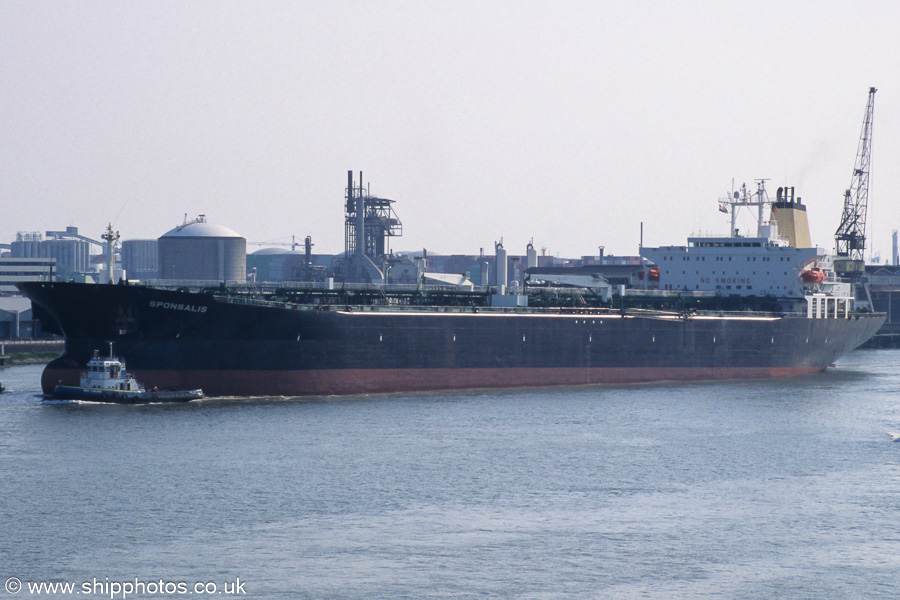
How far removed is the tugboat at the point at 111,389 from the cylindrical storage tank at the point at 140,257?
102954 mm

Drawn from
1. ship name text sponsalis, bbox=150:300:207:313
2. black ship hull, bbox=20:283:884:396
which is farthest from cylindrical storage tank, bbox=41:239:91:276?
ship name text sponsalis, bbox=150:300:207:313

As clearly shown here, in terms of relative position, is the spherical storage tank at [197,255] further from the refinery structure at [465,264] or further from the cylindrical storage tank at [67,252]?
the cylindrical storage tank at [67,252]

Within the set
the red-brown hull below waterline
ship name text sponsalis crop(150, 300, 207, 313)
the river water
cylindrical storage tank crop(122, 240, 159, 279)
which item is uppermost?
cylindrical storage tank crop(122, 240, 159, 279)

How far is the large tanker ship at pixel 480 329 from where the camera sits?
35.1 meters

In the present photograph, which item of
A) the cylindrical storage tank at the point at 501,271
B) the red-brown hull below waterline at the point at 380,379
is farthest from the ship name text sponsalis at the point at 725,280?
the cylindrical storage tank at the point at 501,271

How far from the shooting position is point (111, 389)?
3391cm

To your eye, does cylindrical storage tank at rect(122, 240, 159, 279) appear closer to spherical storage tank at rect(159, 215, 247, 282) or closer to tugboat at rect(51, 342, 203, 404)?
spherical storage tank at rect(159, 215, 247, 282)

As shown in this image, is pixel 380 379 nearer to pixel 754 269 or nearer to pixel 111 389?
pixel 111 389

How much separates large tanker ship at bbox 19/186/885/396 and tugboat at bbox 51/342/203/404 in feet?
2.35

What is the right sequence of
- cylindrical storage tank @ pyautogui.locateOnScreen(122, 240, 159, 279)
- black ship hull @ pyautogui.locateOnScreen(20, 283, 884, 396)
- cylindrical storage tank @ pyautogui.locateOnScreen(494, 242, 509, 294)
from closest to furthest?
black ship hull @ pyautogui.locateOnScreen(20, 283, 884, 396) < cylindrical storage tank @ pyautogui.locateOnScreen(494, 242, 509, 294) < cylindrical storage tank @ pyautogui.locateOnScreen(122, 240, 159, 279)

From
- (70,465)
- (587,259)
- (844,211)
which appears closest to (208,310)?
(70,465)

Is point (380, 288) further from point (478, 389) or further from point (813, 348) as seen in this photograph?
point (813, 348)

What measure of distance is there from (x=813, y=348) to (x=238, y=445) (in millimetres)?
34519

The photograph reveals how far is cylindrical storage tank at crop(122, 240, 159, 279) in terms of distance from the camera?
13412 centimetres
